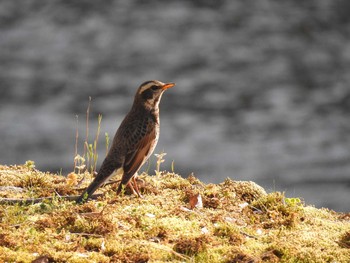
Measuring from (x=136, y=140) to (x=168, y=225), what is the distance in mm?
1591

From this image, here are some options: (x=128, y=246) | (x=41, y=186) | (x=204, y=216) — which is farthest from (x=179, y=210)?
(x=41, y=186)

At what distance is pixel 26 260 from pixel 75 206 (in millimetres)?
1614

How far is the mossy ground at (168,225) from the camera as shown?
695 cm

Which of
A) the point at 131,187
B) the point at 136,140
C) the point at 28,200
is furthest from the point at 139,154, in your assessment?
the point at 28,200

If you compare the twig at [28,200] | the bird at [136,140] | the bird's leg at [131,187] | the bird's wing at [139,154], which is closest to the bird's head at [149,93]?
the bird at [136,140]

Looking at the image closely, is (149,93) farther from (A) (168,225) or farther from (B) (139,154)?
(A) (168,225)

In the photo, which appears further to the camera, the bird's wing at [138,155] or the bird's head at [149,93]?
the bird's head at [149,93]

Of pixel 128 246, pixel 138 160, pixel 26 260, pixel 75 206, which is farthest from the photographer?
pixel 138 160

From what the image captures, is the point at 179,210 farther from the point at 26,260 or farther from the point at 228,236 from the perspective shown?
the point at 26,260

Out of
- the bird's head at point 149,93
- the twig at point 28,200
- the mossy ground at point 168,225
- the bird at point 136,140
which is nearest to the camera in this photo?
the mossy ground at point 168,225

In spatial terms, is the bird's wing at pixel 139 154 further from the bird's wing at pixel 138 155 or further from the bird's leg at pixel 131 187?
the bird's leg at pixel 131 187

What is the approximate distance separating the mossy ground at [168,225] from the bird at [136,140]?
35 centimetres

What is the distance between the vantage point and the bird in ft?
28.5

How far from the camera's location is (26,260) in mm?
6516
